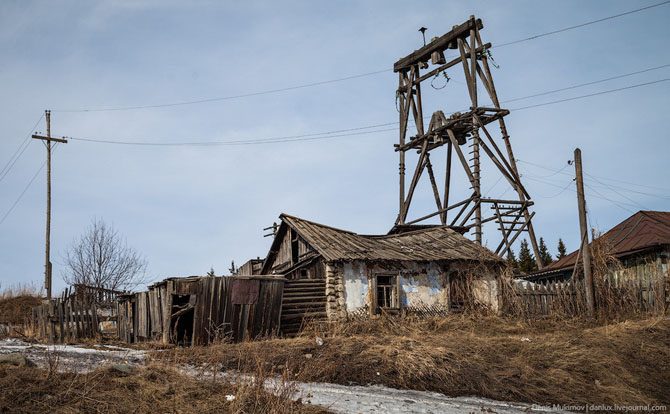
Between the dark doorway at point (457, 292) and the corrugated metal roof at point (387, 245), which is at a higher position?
the corrugated metal roof at point (387, 245)

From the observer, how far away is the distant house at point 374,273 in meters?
19.4

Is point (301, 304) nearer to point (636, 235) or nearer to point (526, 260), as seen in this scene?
point (636, 235)

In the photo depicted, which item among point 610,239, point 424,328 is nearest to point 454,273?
point 424,328

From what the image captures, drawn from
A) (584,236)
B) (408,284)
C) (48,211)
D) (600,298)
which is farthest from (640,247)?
(48,211)

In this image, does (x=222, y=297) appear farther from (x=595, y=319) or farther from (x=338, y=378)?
(x=595, y=319)

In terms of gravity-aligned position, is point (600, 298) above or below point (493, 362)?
above

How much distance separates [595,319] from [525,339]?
4.62 metres

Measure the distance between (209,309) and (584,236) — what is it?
11867 mm

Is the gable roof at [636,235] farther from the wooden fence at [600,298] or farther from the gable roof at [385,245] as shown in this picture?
the gable roof at [385,245]

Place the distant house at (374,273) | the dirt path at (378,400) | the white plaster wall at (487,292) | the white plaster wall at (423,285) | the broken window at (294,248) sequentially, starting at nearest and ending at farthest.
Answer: the dirt path at (378,400) < the distant house at (374,273) < the white plaster wall at (423,285) < the white plaster wall at (487,292) < the broken window at (294,248)

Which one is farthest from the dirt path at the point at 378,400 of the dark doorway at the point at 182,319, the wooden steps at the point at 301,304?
the wooden steps at the point at 301,304

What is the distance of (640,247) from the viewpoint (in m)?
22.5

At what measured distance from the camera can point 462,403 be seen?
10.0 meters

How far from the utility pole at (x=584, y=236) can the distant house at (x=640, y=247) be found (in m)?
1.74
